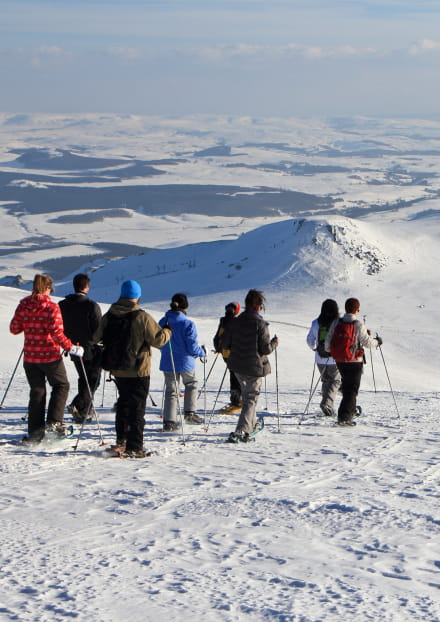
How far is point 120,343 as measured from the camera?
23.4 ft

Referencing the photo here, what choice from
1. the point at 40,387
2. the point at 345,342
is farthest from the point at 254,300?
the point at 40,387

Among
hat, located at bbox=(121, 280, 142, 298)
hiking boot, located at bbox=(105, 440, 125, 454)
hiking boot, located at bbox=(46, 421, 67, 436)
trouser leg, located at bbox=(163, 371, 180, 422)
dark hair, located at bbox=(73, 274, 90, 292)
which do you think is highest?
dark hair, located at bbox=(73, 274, 90, 292)

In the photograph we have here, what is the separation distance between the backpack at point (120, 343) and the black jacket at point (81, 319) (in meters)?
1.45

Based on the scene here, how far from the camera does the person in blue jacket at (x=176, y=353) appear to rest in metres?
8.69

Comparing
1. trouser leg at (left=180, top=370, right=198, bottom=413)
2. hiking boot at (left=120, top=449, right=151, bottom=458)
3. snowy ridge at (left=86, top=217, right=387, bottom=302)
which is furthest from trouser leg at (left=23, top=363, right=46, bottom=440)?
snowy ridge at (left=86, top=217, right=387, bottom=302)

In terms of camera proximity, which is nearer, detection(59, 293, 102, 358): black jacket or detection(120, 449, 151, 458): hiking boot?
detection(120, 449, 151, 458): hiking boot

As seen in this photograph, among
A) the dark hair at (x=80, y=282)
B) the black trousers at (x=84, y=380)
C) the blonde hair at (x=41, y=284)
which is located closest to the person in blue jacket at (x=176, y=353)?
the black trousers at (x=84, y=380)

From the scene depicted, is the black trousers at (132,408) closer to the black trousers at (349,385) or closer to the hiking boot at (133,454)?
the hiking boot at (133,454)

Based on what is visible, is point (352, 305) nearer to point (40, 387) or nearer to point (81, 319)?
point (81, 319)

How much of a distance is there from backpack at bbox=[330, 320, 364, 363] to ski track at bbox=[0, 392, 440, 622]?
1162 millimetres

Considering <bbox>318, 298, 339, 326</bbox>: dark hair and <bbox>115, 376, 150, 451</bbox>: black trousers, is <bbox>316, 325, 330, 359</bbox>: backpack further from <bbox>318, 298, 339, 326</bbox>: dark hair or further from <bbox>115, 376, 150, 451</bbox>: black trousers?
<bbox>115, 376, 150, 451</bbox>: black trousers

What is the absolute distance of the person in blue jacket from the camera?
8.69 meters

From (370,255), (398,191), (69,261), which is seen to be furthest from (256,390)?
(398,191)

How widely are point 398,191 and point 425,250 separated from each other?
5265 inches
